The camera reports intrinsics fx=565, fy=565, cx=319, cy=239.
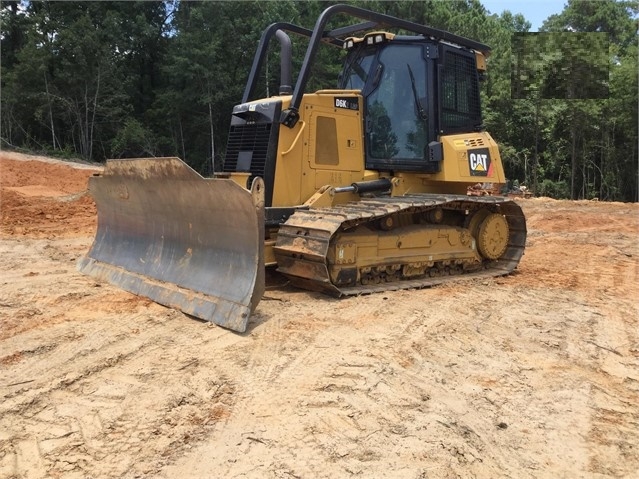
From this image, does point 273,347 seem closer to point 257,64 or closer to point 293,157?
point 293,157

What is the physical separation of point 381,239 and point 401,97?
1870mm

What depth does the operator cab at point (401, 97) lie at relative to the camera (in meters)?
6.80

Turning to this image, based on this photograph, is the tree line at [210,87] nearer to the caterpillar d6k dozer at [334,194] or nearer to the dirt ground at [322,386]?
the caterpillar d6k dozer at [334,194]

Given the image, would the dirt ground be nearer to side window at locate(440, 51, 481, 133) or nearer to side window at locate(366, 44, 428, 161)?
side window at locate(366, 44, 428, 161)

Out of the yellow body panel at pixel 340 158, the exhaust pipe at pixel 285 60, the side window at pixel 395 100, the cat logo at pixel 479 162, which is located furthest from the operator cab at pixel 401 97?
the exhaust pipe at pixel 285 60

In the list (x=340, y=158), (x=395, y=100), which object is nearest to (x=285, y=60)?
(x=340, y=158)

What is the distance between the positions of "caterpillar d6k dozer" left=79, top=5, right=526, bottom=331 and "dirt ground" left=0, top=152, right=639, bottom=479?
41cm

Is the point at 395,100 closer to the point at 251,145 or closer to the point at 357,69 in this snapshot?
the point at 357,69

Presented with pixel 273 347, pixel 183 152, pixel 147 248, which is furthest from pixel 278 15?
pixel 273 347

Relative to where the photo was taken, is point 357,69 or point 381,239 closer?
point 381,239

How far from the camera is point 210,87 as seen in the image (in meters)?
32.3

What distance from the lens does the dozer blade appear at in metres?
4.73

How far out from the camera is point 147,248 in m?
6.11

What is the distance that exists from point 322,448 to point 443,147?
489 centimetres
